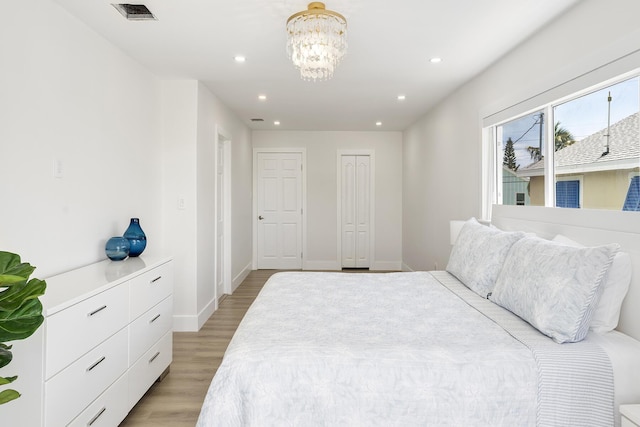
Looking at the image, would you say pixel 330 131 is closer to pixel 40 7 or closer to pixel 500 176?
pixel 500 176

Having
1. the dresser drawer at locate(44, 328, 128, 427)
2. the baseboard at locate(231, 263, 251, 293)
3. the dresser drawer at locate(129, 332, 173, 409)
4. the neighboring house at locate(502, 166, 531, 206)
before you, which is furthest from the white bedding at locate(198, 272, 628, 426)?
the baseboard at locate(231, 263, 251, 293)

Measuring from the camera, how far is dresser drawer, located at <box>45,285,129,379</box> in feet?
4.78

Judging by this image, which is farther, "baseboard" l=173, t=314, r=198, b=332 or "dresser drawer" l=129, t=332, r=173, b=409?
"baseboard" l=173, t=314, r=198, b=332

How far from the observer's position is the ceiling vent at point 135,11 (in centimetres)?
215

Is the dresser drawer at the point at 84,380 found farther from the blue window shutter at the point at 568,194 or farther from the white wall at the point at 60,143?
the blue window shutter at the point at 568,194

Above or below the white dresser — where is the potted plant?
above

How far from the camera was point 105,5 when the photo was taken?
2129 mm

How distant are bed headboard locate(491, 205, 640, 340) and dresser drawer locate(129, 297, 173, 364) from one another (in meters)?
2.58

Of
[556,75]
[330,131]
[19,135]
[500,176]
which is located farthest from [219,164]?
[556,75]

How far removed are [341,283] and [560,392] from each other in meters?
1.40

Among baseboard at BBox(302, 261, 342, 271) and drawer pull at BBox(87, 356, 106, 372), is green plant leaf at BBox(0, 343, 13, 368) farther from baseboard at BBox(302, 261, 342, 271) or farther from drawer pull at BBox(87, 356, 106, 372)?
baseboard at BBox(302, 261, 342, 271)

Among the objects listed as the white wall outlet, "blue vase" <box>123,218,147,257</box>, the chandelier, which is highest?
the chandelier

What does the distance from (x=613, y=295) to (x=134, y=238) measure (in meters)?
2.88

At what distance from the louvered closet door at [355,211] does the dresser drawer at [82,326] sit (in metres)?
4.57
